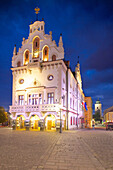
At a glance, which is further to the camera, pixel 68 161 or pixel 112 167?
pixel 68 161

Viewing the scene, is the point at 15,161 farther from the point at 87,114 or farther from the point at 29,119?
the point at 87,114

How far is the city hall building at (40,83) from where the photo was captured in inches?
1260

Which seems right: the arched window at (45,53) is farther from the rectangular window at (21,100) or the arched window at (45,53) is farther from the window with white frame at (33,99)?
the rectangular window at (21,100)

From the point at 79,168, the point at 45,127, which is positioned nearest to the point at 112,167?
the point at 79,168

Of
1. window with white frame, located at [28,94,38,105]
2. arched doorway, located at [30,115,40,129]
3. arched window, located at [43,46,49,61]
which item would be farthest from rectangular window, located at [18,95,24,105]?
arched window, located at [43,46,49,61]

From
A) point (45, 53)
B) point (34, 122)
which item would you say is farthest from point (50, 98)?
point (45, 53)

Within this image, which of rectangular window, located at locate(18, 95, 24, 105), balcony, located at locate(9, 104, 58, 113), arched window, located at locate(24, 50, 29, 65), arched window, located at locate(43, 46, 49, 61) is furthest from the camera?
arched window, located at locate(24, 50, 29, 65)

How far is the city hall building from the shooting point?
32.0 m

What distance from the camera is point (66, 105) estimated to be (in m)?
35.2

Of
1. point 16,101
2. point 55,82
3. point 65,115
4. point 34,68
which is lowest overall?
point 65,115

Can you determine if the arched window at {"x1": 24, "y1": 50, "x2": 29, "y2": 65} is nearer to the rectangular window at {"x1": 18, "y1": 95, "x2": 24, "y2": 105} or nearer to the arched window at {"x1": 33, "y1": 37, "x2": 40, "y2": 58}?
the arched window at {"x1": 33, "y1": 37, "x2": 40, "y2": 58}

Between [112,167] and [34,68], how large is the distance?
29258 mm

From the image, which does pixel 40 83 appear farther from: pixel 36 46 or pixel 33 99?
pixel 36 46

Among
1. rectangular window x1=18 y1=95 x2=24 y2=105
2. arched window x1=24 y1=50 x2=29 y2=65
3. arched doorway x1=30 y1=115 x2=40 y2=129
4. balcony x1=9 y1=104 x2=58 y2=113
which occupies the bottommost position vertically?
arched doorway x1=30 y1=115 x2=40 y2=129
